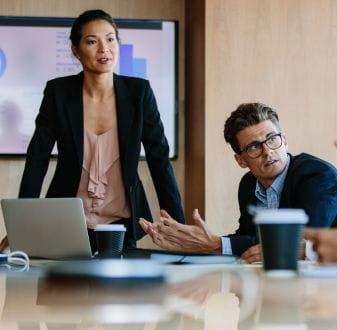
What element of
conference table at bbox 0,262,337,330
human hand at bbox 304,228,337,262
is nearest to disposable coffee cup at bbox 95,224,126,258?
human hand at bbox 304,228,337,262

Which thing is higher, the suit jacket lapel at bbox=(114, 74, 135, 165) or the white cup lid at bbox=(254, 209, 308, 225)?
the suit jacket lapel at bbox=(114, 74, 135, 165)

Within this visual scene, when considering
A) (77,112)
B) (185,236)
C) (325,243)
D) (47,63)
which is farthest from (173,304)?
(47,63)

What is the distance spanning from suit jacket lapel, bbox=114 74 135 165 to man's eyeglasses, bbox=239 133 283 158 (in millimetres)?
608

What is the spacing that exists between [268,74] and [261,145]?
1.70m

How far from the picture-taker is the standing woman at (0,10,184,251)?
3.17 m

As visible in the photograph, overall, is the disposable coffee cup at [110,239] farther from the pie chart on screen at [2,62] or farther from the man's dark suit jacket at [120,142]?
the pie chart on screen at [2,62]

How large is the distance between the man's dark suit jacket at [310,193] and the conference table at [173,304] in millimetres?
1255

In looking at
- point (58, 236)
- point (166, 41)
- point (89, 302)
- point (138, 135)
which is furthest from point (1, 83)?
point (89, 302)

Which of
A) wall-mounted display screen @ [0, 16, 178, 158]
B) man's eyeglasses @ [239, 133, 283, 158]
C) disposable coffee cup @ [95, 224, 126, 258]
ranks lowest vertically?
disposable coffee cup @ [95, 224, 126, 258]

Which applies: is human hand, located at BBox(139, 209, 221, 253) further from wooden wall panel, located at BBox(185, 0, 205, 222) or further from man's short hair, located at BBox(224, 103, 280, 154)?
wooden wall panel, located at BBox(185, 0, 205, 222)

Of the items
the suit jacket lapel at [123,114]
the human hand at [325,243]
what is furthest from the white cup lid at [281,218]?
the suit jacket lapel at [123,114]

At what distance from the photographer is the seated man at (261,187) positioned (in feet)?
7.99

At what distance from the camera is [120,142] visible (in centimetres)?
323

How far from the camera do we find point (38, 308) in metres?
0.87
